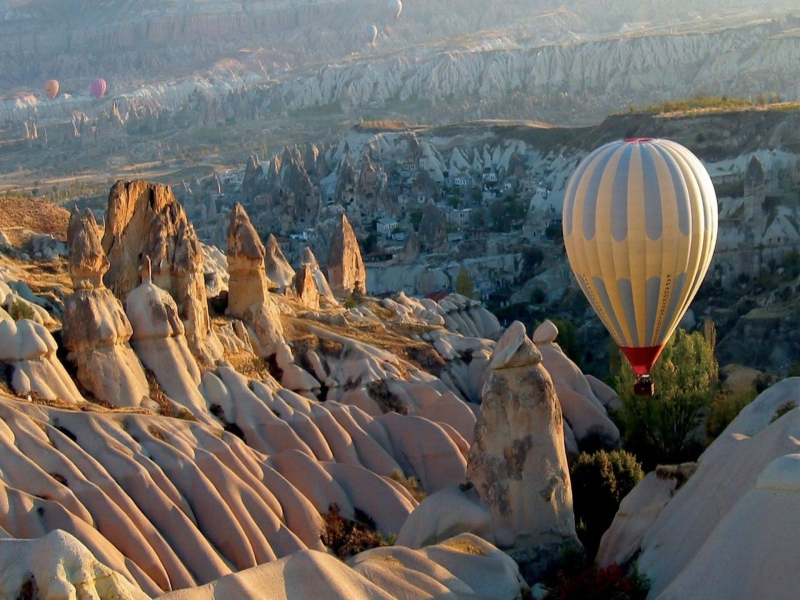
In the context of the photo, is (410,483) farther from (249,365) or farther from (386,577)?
(386,577)

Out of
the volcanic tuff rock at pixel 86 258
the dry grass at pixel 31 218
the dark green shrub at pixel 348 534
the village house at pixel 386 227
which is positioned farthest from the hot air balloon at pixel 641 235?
the village house at pixel 386 227

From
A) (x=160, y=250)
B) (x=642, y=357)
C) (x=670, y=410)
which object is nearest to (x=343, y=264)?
(x=160, y=250)

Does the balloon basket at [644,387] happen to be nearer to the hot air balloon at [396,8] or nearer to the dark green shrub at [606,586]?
the dark green shrub at [606,586]

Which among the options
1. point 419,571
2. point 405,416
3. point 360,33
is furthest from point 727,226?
point 360,33

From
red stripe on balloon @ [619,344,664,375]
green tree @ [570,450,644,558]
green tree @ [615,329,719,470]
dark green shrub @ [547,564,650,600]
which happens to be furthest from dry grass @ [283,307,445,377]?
dark green shrub @ [547,564,650,600]

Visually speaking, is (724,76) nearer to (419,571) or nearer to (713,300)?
(713,300)

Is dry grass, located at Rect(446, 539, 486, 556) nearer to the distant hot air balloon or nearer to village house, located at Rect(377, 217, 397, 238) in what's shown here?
village house, located at Rect(377, 217, 397, 238)

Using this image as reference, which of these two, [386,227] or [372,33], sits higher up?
[386,227]
